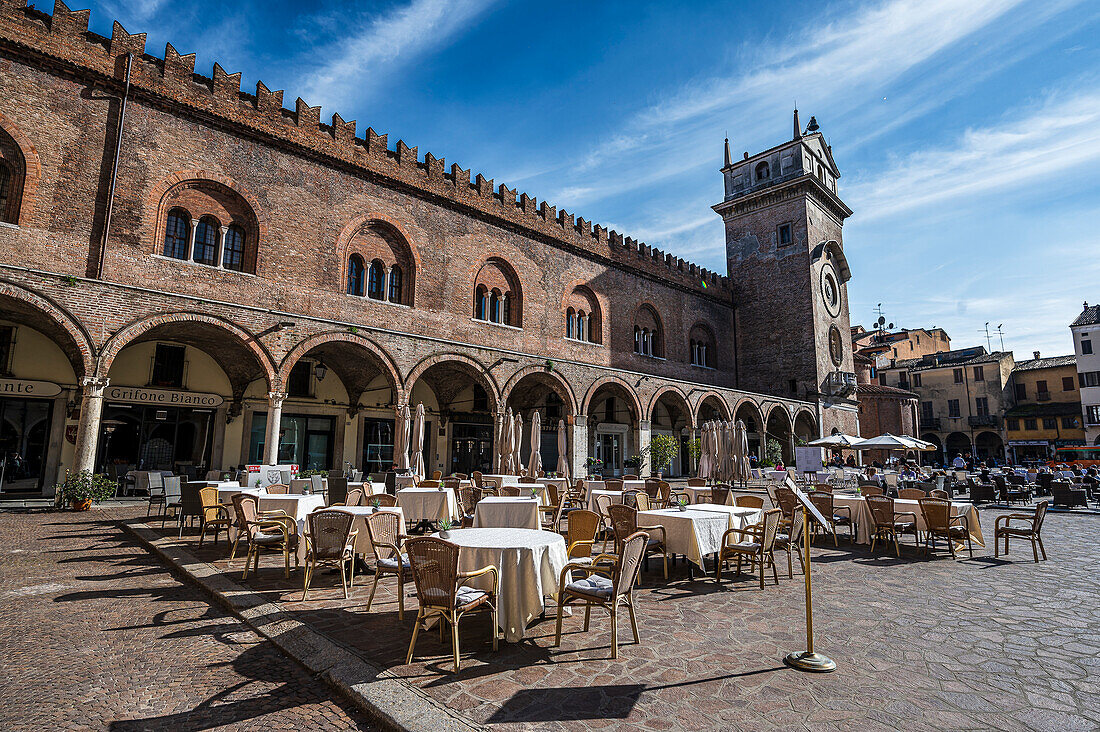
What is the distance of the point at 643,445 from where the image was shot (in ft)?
69.3

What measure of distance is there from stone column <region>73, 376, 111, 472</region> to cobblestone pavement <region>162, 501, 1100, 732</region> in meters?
7.35

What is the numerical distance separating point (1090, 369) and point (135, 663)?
5164 centimetres

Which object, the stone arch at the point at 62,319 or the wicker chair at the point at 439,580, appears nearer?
the wicker chair at the point at 439,580

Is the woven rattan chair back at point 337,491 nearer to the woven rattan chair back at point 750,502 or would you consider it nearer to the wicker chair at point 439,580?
the wicker chair at point 439,580

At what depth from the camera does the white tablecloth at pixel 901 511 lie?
28.8 ft

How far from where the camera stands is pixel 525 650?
425 cm

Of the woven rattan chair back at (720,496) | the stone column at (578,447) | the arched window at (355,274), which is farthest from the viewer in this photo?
the stone column at (578,447)

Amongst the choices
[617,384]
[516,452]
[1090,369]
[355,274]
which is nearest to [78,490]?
[355,274]

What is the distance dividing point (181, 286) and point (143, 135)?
3824 mm

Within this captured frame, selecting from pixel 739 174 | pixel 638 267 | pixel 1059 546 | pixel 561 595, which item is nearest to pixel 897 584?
pixel 561 595

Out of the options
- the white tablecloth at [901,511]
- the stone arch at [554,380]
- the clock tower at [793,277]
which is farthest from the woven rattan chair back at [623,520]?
the clock tower at [793,277]

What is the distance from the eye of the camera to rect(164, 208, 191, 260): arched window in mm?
→ 13953

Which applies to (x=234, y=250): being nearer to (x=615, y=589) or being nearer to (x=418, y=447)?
(x=418, y=447)

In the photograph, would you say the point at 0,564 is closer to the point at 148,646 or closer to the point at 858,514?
the point at 148,646
